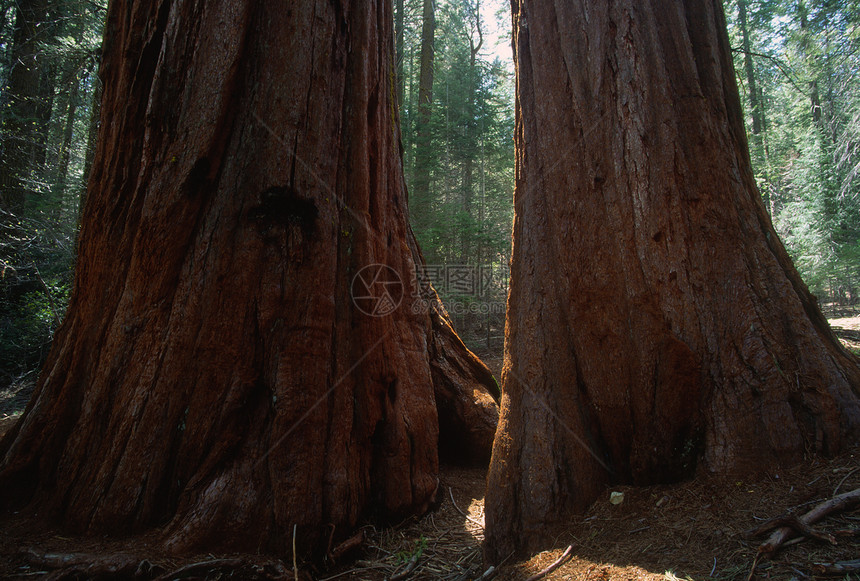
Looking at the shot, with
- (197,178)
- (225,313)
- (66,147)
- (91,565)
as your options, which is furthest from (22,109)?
(91,565)

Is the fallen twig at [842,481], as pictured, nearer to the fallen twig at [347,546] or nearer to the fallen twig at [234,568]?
the fallen twig at [347,546]

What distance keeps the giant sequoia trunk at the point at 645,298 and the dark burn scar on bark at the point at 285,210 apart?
1.44m

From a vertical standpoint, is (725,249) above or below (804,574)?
above

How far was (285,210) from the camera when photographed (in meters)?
2.78

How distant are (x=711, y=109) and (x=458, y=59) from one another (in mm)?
19597

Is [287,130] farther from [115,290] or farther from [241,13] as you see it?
[115,290]

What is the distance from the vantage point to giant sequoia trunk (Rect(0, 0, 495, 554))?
2.42m

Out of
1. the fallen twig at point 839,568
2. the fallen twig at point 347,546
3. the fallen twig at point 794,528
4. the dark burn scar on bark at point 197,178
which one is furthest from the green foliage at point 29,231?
the fallen twig at point 839,568

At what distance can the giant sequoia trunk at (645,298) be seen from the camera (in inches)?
77.7

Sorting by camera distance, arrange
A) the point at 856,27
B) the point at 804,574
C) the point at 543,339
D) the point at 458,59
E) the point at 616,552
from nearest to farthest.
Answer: the point at 804,574 → the point at 616,552 → the point at 543,339 → the point at 856,27 → the point at 458,59

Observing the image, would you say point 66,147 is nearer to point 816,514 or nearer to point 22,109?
point 22,109

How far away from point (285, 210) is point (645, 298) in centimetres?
228

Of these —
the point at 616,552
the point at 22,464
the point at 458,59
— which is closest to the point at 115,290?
the point at 22,464

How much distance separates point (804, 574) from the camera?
131 cm
